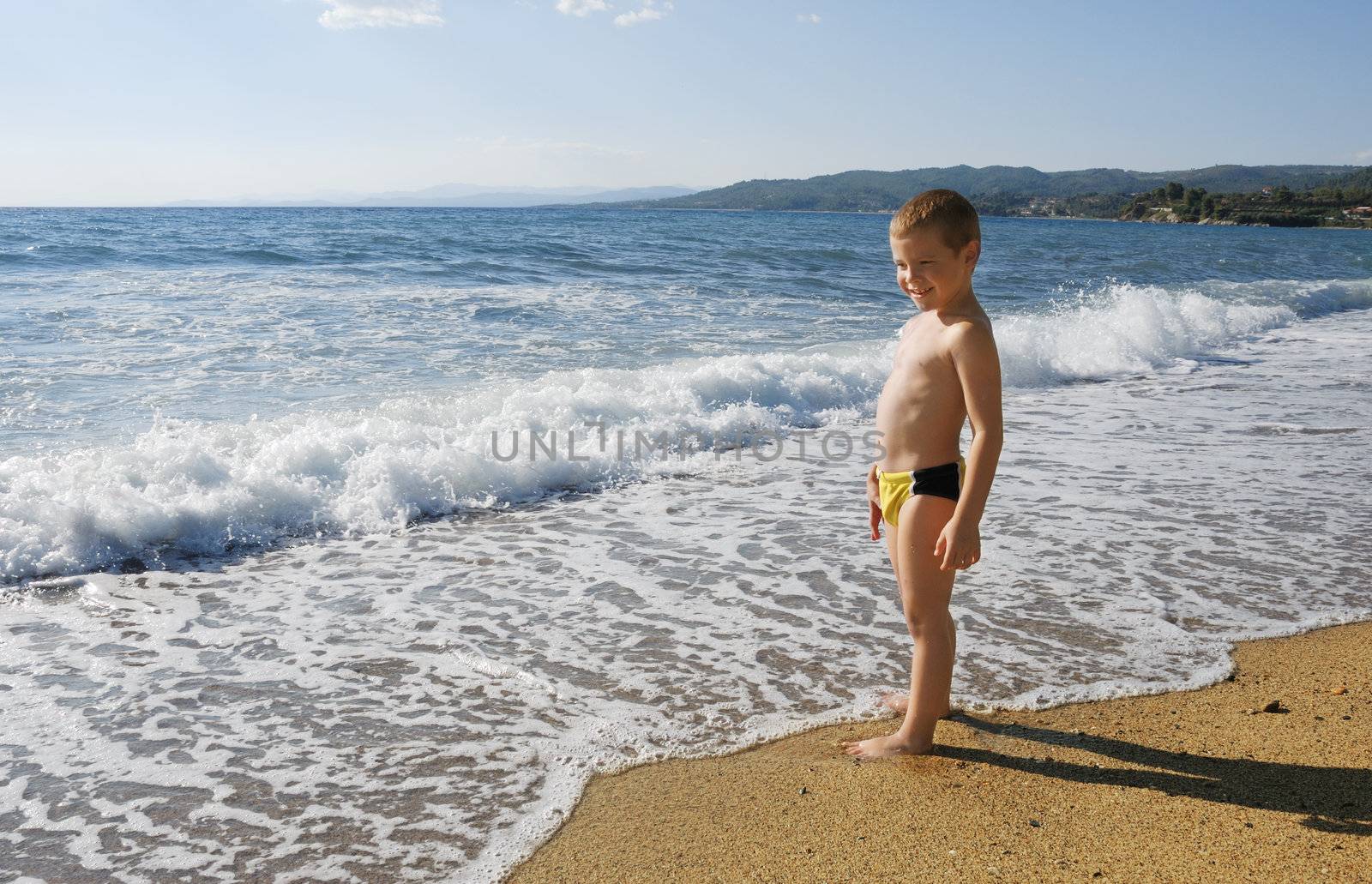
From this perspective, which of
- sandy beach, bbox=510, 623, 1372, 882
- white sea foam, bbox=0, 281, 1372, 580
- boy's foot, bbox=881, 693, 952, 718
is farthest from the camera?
white sea foam, bbox=0, 281, 1372, 580

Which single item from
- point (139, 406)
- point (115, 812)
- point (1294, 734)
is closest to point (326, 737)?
point (115, 812)

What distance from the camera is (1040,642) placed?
371cm

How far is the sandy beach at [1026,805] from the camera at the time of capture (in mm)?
2285

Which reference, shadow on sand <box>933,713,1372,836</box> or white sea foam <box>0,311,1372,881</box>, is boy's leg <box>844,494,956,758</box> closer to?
shadow on sand <box>933,713,1372,836</box>

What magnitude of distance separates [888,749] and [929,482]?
85 cm

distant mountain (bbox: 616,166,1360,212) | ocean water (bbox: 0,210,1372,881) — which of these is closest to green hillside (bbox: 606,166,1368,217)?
distant mountain (bbox: 616,166,1360,212)

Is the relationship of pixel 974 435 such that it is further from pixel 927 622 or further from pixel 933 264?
pixel 927 622

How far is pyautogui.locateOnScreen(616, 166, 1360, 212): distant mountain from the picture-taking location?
97188 mm

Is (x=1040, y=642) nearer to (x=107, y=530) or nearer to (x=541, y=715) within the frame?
(x=541, y=715)

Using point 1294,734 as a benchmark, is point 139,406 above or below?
above

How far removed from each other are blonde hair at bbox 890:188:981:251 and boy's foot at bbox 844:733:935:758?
1.49 meters

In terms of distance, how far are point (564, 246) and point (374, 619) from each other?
22.1 m

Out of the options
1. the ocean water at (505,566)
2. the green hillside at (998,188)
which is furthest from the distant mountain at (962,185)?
the ocean water at (505,566)

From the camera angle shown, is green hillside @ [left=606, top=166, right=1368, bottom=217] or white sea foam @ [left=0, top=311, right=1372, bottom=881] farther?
green hillside @ [left=606, top=166, right=1368, bottom=217]
